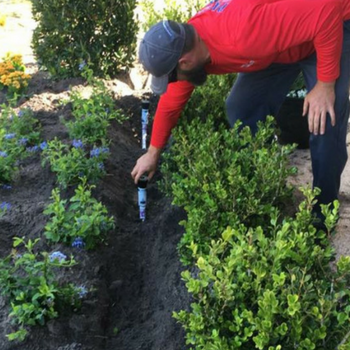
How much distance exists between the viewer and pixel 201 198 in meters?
3.05

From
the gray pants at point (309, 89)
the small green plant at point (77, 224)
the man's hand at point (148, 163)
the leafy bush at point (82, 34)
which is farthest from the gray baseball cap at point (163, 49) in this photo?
the leafy bush at point (82, 34)

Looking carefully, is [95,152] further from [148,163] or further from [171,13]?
[171,13]

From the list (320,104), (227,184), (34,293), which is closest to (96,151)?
(227,184)

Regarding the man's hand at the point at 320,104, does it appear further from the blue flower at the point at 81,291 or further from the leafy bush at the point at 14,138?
the leafy bush at the point at 14,138

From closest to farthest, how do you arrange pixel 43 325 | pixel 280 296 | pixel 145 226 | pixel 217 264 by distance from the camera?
pixel 280 296 → pixel 217 264 → pixel 43 325 → pixel 145 226

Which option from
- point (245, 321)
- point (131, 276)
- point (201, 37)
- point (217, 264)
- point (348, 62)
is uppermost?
point (201, 37)

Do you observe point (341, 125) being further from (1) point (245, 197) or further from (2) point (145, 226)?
(2) point (145, 226)

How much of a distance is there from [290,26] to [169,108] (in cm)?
90

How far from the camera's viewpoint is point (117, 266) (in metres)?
3.51

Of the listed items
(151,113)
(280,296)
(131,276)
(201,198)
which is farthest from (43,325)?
(151,113)

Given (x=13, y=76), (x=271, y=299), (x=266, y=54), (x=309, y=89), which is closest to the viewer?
(x=271, y=299)

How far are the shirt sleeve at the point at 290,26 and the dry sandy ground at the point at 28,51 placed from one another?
1.27m

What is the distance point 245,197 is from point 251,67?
0.80 metres

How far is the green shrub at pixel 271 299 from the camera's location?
2117 mm
